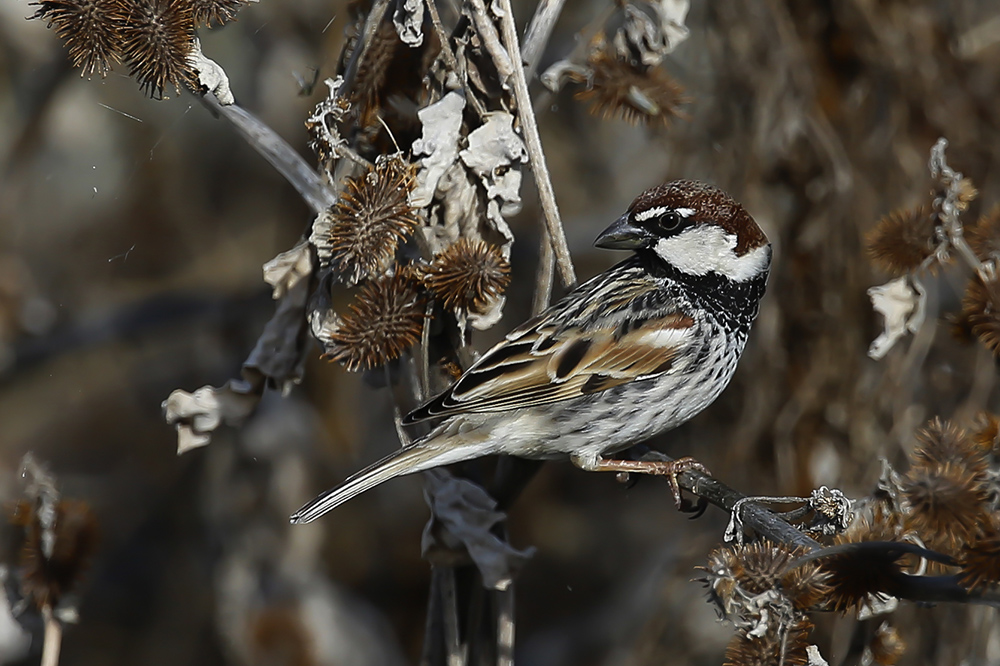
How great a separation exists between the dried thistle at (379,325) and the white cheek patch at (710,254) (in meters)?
0.79

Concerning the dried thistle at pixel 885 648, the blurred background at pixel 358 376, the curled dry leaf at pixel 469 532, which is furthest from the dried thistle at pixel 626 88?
the dried thistle at pixel 885 648

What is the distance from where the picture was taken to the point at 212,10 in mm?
1819

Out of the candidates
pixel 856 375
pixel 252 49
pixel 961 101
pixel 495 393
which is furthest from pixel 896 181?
pixel 252 49

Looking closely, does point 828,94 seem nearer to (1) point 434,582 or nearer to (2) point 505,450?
(2) point 505,450

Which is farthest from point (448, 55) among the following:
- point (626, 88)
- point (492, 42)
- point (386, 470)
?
point (386, 470)

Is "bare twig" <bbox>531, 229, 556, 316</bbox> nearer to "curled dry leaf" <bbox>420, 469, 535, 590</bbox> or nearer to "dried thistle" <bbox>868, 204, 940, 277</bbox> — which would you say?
"curled dry leaf" <bbox>420, 469, 535, 590</bbox>

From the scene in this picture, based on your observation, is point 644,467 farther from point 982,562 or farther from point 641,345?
point 982,562

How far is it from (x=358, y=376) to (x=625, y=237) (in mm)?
2196

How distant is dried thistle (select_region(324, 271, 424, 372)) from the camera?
202 centimetres

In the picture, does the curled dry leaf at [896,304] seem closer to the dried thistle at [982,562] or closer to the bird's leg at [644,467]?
the bird's leg at [644,467]

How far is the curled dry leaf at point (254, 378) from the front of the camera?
2.26 m

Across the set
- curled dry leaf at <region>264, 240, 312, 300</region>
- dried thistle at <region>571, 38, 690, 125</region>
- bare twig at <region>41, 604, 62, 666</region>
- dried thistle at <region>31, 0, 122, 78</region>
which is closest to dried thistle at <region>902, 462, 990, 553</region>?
dried thistle at <region>571, 38, 690, 125</region>

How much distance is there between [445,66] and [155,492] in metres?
3.17

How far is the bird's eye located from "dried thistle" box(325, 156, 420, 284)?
76 centimetres
